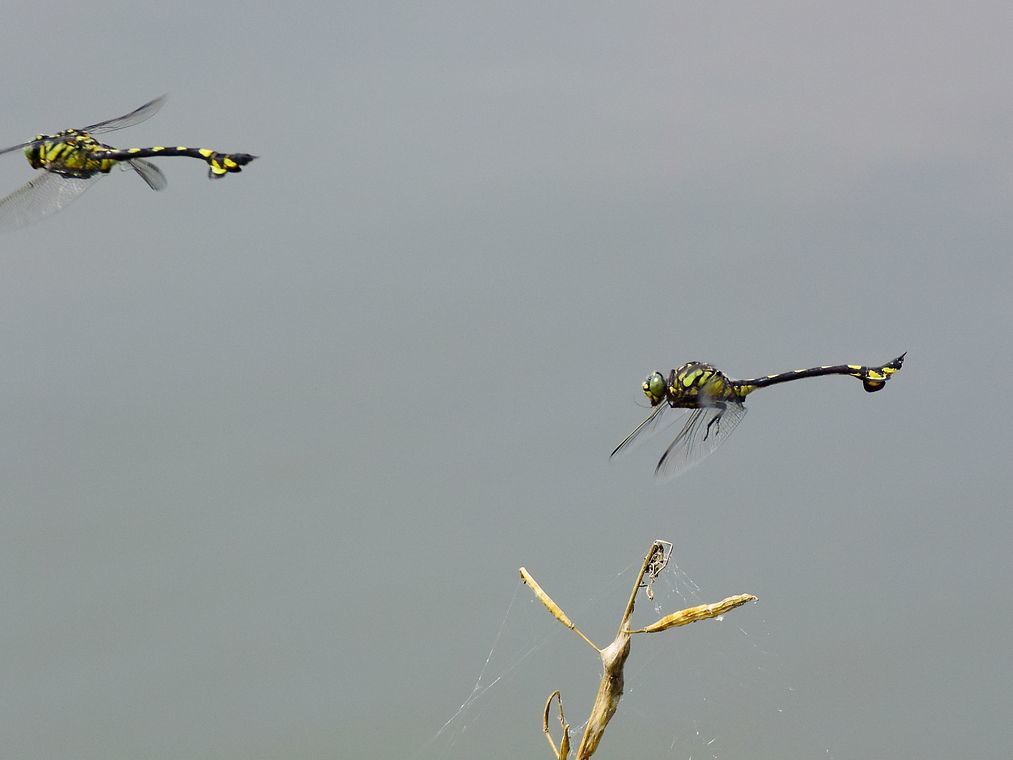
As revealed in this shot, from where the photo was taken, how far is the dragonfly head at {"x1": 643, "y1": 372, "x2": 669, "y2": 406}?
5.16 meters

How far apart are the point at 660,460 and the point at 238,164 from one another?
2.33 metres

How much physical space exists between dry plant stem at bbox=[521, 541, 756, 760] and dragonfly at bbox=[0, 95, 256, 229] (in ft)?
9.16

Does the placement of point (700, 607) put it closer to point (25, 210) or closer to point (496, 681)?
point (496, 681)

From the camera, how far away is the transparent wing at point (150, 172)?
5.41 metres

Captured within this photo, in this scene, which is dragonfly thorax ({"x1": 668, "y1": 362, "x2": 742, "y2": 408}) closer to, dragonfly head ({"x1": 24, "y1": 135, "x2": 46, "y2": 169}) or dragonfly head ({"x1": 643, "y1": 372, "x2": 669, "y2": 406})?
dragonfly head ({"x1": 643, "y1": 372, "x2": 669, "y2": 406})

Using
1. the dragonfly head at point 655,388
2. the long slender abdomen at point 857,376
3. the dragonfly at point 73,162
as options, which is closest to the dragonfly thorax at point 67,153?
the dragonfly at point 73,162

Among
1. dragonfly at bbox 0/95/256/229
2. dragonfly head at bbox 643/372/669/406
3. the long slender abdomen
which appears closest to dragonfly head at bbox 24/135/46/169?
dragonfly at bbox 0/95/256/229

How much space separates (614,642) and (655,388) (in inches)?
69.4

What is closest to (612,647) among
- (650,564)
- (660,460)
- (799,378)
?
(650,564)

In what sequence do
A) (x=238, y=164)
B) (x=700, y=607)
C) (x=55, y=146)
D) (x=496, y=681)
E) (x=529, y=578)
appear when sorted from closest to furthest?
(x=700, y=607), (x=529, y=578), (x=496, y=681), (x=238, y=164), (x=55, y=146)

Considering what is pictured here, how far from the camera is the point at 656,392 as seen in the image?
5.17 m

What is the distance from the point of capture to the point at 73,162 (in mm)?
5305

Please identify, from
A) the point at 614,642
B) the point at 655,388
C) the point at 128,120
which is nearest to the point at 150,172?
the point at 128,120

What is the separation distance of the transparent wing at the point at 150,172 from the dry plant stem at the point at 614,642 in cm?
294
